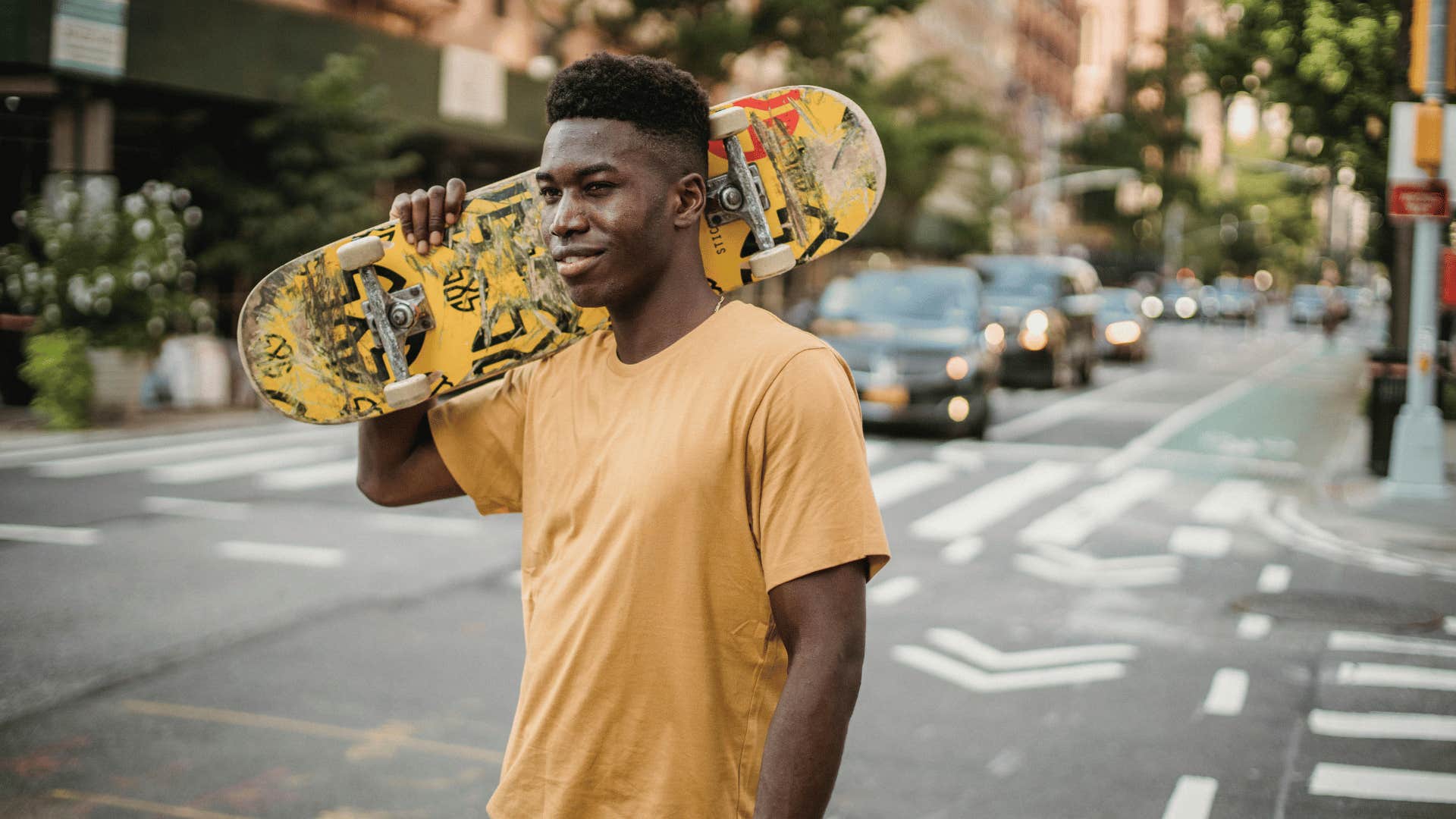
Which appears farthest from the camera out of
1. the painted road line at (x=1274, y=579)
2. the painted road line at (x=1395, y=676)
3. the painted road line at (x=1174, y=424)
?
the painted road line at (x=1174, y=424)

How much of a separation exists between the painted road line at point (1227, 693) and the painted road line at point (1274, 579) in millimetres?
2069

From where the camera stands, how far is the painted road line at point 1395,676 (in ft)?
21.4

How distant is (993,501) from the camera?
12.0 meters

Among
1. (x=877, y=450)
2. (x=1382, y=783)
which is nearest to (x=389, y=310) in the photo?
(x=1382, y=783)

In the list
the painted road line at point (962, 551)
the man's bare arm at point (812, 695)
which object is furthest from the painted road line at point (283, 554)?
the man's bare arm at point (812, 695)

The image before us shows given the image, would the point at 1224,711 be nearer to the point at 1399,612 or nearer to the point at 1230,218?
the point at 1399,612

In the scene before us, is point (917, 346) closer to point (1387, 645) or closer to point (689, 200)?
point (1387, 645)

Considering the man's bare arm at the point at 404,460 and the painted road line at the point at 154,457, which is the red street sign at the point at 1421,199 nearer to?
the painted road line at the point at 154,457

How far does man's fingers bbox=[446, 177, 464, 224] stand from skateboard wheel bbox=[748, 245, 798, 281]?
527 mm

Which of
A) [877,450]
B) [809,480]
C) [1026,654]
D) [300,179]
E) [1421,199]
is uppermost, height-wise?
[300,179]

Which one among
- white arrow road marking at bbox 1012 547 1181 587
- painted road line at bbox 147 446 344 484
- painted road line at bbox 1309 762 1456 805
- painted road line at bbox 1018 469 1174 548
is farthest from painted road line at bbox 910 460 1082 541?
painted road line at bbox 147 446 344 484

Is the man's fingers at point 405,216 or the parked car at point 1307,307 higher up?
the parked car at point 1307,307

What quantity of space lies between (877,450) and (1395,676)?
8900 millimetres

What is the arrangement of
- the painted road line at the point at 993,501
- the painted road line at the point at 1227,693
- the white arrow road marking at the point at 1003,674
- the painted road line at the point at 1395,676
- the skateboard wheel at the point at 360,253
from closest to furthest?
the skateboard wheel at the point at 360,253
the painted road line at the point at 1227,693
the white arrow road marking at the point at 1003,674
the painted road line at the point at 1395,676
the painted road line at the point at 993,501
